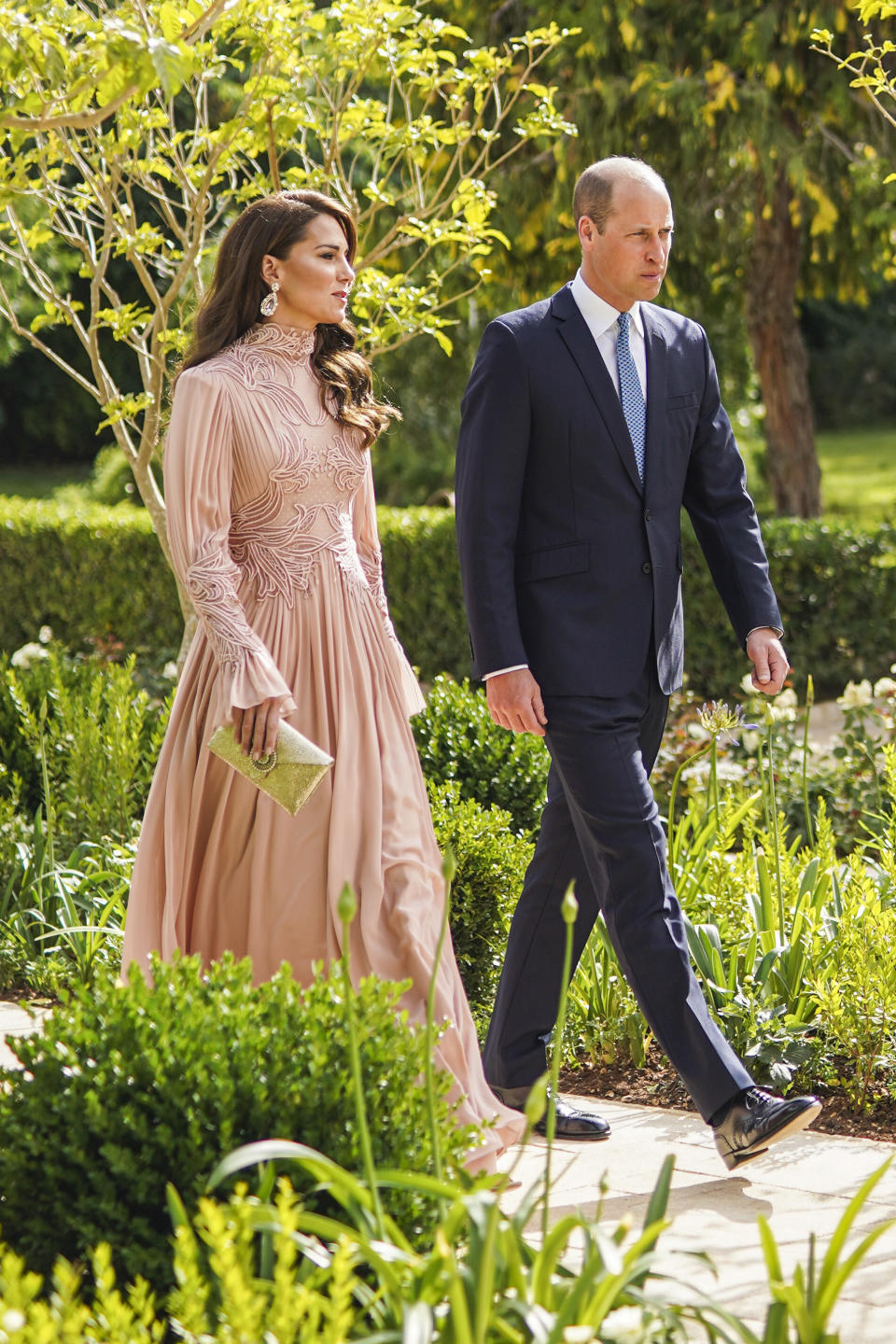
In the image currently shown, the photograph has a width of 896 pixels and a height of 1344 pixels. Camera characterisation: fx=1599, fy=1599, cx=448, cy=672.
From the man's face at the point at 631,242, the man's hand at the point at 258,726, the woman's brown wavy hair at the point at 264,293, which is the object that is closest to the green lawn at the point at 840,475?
the man's face at the point at 631,242

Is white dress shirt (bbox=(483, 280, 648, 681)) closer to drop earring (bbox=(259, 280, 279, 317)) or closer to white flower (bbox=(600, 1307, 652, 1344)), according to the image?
drop earring (bbox=(259, 280, 279, 317))

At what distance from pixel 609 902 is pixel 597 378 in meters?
1.08

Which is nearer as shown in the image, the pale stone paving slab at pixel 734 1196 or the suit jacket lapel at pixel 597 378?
the pale stone paving slab at pixel 734 1196

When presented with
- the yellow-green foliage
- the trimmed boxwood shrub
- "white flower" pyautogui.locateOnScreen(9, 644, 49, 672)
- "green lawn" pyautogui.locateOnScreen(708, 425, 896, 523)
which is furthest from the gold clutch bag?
"green lawn" pyautogui.locateOnScreen(708, 425, 896, 523)

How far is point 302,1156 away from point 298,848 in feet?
4.06

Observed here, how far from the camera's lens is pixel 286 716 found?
3.05 meters

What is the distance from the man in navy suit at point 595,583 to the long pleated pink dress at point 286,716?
27 cm

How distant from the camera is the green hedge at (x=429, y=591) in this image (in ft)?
29.0

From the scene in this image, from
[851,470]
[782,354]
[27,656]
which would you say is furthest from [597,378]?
[851,470]

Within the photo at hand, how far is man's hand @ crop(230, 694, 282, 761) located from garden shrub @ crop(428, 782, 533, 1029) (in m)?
1.18

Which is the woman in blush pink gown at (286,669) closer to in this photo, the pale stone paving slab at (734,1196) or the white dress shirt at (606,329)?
the pale stone paving slab at (734,1196)

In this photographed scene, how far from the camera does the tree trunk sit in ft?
36.3

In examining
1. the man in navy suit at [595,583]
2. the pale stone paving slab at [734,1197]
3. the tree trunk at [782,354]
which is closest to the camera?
the pale stone paving slab at [734,1197]

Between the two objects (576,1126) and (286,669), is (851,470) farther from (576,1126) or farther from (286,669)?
(286,669)
